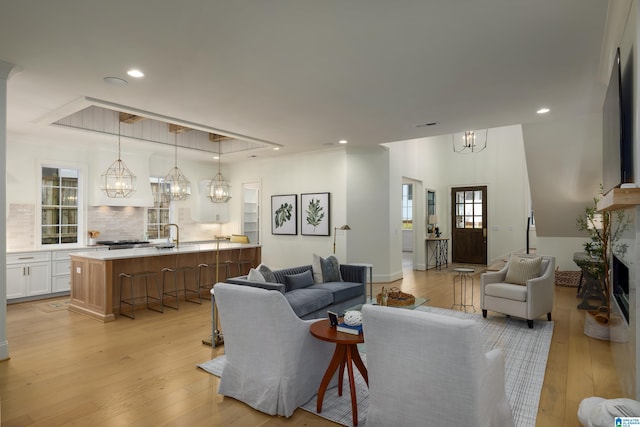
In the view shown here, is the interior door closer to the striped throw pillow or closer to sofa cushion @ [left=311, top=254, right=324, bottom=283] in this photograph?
the striped throw pillow

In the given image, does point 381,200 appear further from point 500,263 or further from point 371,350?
point 371,350

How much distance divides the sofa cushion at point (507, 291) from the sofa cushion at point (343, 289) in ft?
5.60

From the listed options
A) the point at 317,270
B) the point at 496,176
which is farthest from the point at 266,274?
the point at 496,176

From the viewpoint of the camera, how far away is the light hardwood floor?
8.66 ft

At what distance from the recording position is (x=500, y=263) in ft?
32.4

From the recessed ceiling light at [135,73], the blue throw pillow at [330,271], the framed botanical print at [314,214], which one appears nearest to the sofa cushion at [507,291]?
the blue throw pillow at [330,271]

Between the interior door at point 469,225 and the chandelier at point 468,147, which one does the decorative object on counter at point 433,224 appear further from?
the chandelier at point 468,147

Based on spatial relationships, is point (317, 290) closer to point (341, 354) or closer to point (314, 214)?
point (341, 354)

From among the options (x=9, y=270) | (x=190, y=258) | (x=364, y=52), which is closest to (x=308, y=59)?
(x=364, y=52)

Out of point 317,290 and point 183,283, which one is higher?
point 317,290

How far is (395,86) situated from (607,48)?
1.81 meters

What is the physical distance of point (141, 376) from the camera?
330cm

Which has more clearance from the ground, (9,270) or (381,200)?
(381,200)

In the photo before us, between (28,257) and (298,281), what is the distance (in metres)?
4.70
